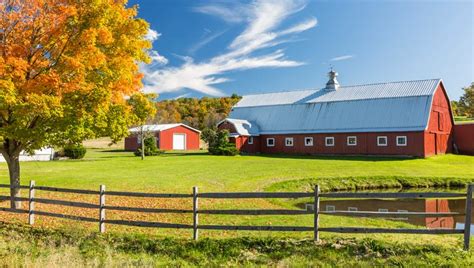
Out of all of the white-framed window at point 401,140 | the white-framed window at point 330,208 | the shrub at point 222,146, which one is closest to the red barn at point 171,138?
the shrub at point 222,146

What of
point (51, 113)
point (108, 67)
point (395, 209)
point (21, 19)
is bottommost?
point (395, 209)

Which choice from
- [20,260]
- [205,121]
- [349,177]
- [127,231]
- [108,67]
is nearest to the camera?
[20,260]

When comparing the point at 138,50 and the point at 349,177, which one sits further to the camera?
the point at 349,177

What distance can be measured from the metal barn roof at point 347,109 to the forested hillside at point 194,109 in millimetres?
41865

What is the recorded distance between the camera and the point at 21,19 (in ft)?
47.0

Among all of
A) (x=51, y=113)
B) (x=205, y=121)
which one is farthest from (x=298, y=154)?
(x=205, y=121)

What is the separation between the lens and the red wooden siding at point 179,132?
58.4m

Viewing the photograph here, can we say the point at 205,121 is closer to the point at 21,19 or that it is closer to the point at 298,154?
the point at 298,154

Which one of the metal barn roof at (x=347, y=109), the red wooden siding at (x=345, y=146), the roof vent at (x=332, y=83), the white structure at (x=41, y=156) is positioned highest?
the roof vent at (x=332, y=83)

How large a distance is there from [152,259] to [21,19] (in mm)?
10184

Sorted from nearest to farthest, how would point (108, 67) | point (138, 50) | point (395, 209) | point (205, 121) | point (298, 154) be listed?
point (108, 67), point (138, 50), point (395, 209), point (298, 154), point (205, 121)

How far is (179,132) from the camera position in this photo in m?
60.8

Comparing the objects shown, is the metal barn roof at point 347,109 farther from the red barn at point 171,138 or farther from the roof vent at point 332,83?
the red barn at point 171,138

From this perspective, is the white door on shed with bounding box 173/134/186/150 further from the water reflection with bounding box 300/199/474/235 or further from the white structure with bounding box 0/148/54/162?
the water reflection with bounding box 300/199/474/235
